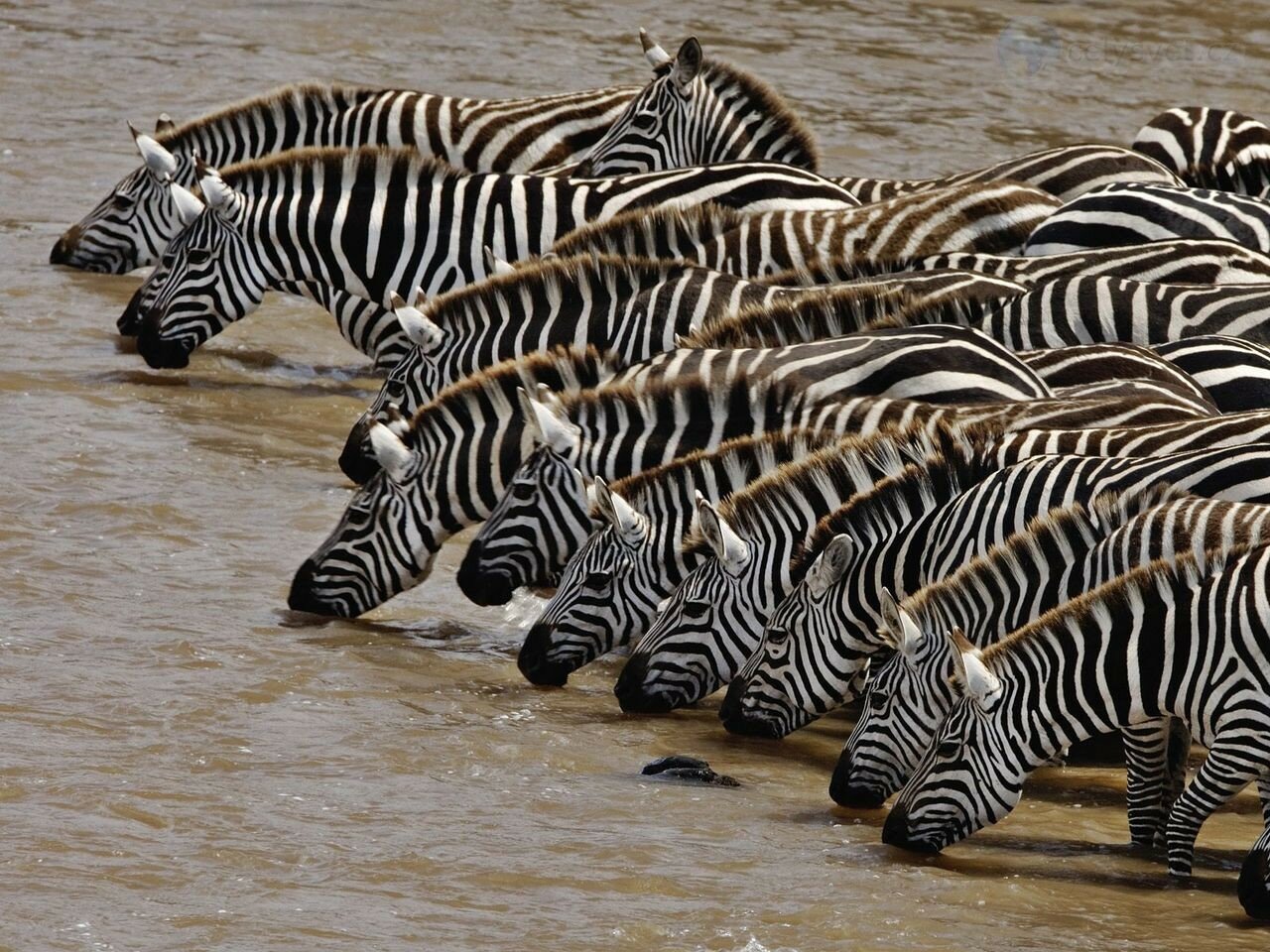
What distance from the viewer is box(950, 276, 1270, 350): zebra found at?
1033cm

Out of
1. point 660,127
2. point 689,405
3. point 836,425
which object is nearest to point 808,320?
point 689,405

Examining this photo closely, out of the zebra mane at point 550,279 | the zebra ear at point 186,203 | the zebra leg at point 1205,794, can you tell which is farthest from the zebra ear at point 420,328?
the zebra leg at point 1205,794

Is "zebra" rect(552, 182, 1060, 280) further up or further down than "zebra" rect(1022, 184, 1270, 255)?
further down

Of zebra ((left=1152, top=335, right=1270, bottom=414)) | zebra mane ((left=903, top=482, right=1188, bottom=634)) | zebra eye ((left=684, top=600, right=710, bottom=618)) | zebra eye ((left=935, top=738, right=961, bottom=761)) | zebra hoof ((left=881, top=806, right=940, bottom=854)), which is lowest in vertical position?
zebra hoof ((left=881, top=806, right=940, bottom=854))

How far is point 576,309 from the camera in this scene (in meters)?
10.9

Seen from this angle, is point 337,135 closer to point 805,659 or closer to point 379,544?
point 379,544

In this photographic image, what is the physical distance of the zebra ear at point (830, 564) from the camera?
26.8ft

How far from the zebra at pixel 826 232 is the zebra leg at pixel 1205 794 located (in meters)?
5.12

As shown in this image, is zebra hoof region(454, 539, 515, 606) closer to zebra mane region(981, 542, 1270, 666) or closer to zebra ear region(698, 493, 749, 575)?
zebra ear region(698, 493, 749, 575)

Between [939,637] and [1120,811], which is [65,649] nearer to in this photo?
[939,637]

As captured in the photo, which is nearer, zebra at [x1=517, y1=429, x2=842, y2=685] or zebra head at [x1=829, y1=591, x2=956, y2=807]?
zebra head at [x1=829, y1=591, x2=956, y2=807]

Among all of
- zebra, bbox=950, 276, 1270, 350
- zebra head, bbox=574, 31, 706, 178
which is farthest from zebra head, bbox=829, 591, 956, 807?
zebra head, bbox=574, 31, 706, 178

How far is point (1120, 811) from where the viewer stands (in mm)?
7992

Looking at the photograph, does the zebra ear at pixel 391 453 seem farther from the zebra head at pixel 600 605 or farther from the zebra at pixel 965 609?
the zebra at pixel 965 609
